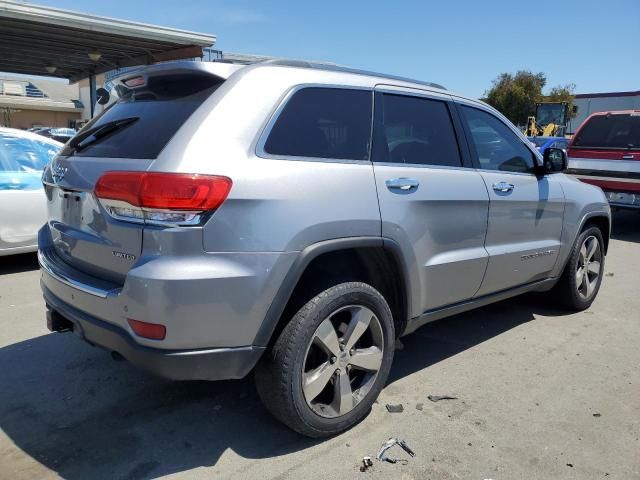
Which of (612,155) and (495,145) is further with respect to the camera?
(612,155)

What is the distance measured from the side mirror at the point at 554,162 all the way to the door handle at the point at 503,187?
0.61m

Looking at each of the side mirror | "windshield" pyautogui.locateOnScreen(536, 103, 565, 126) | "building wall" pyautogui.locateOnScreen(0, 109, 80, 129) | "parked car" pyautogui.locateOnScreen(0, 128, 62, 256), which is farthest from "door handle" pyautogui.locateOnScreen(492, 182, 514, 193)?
"building wall" pyautogui.locateOnScreen(0, 109, 80, 129)

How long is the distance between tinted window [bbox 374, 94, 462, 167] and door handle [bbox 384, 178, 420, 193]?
136 millimetres

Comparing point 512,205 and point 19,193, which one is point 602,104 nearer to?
point 512,205

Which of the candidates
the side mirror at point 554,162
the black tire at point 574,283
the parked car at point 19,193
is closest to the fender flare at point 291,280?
the side mirror at point 554,162

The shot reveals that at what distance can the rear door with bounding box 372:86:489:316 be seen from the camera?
9.94ft

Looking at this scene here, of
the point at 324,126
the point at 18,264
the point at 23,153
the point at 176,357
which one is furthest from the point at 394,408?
the point at 18,264

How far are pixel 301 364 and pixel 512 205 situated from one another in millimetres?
2171

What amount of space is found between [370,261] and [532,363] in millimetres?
1762

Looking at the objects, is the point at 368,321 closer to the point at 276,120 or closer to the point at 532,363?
the point at 276,120

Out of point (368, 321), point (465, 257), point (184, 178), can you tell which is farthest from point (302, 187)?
point (465, 257)

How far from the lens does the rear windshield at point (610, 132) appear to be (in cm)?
943

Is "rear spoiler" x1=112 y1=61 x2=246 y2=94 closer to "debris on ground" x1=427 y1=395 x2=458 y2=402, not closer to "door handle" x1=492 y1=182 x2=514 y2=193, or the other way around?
"door handle" x1=492 y1=182 x2=514 y2=193

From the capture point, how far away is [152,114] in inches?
107
